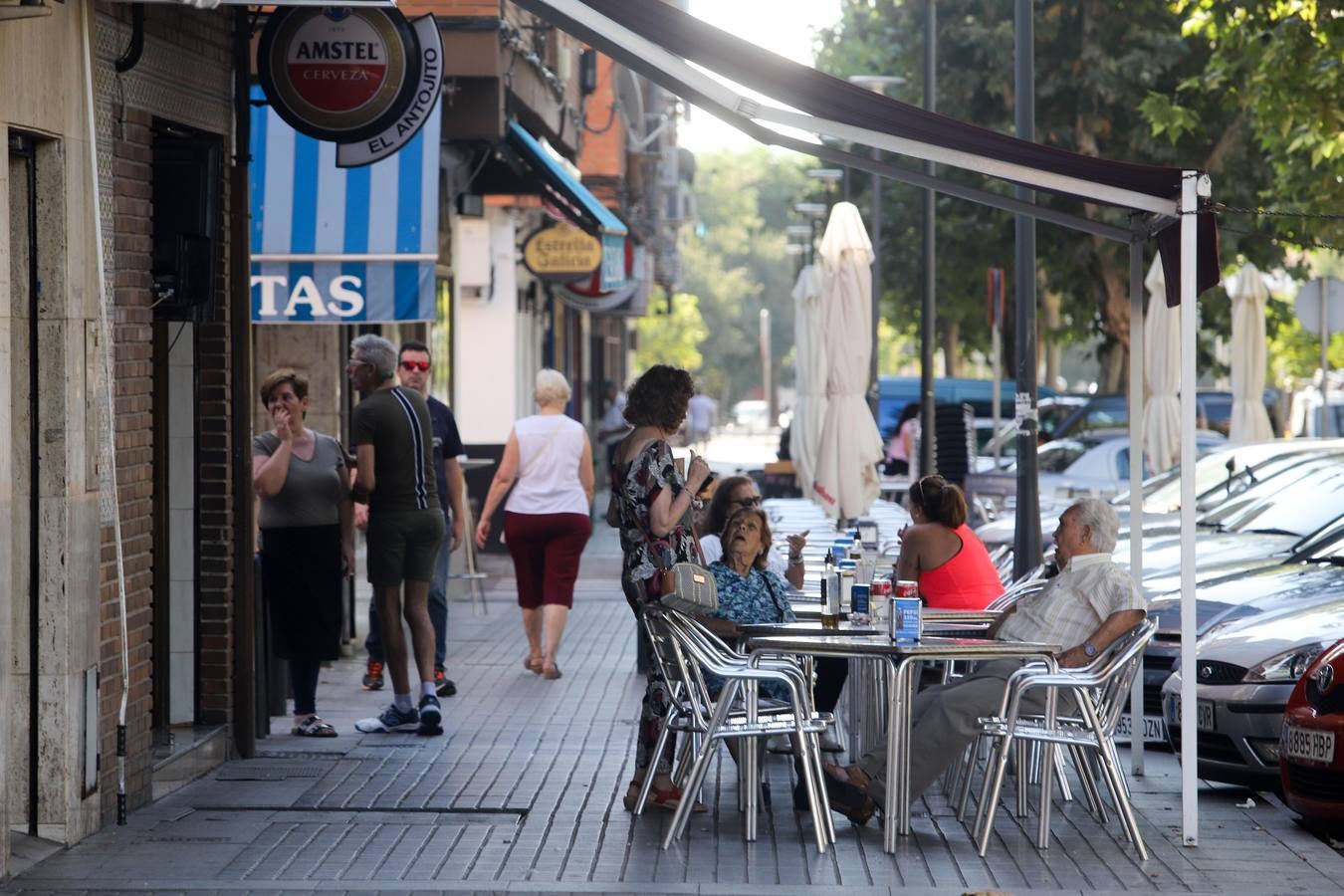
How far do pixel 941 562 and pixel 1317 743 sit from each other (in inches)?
87.8

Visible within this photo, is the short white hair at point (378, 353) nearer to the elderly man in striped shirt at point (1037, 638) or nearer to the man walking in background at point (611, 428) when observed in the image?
the elderly man in striped shirt at point (1037, 638)

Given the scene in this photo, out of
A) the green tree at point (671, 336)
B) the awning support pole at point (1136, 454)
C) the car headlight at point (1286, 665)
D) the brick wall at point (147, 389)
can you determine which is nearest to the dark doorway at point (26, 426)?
the brick wall at point (147, 389)

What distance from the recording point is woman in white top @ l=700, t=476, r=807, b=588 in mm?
9820

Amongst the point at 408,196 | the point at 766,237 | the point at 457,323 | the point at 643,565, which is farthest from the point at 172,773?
the point at 766,237

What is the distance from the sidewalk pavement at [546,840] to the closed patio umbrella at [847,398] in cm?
377

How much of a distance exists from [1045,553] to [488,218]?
8.91 metres

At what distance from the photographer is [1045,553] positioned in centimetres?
1526

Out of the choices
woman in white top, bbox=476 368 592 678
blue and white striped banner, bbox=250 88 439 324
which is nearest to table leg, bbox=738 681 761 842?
woman in white top, bbox=476 368 592 678

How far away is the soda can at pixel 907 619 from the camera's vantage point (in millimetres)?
7664

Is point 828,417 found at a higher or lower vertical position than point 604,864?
higher

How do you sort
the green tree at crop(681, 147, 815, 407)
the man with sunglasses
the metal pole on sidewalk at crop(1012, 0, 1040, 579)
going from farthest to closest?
1. the green tree at crop(681, 147, 815, 407)
2. the metal pole on sidewalk at crop(1012, 0, 1040, 579)
3. the man with sunglasses

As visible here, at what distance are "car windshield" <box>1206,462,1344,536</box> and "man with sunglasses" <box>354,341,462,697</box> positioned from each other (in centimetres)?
503

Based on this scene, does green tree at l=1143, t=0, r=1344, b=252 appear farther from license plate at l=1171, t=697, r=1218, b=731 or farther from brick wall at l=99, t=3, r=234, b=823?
brick wall at l=99, t=3, r=234, b=823

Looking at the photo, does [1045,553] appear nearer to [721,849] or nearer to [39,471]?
[721,849]
